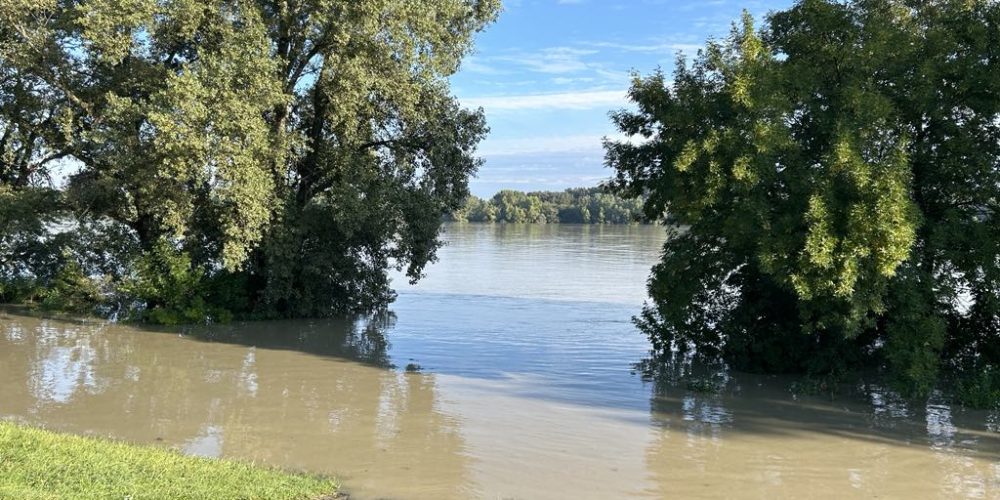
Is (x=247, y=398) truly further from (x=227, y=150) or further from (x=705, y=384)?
(x=705, y=384)

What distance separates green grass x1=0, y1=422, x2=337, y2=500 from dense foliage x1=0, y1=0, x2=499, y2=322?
34.6 feet

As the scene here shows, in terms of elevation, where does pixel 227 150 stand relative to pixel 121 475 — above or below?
above

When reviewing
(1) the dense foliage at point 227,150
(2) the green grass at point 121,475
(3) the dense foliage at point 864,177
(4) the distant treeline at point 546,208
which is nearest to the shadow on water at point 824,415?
(3) the dense foliage at point 864,177

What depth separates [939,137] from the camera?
13.5 meters

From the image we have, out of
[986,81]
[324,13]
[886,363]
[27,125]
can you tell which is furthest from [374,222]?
[986,81]

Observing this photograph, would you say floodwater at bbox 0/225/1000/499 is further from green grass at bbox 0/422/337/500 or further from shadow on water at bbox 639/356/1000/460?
green grass at bbox 0/422/337/500

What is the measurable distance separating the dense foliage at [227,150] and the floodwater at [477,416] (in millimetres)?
2242

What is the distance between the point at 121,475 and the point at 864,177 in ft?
36.0

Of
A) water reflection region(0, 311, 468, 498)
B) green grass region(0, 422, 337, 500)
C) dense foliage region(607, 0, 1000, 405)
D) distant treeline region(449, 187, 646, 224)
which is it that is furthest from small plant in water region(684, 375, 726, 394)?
distant treeline region(449, 187, 646, 224)

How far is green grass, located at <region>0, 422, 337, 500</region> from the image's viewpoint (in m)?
6.62

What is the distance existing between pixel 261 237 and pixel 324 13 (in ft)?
19.6

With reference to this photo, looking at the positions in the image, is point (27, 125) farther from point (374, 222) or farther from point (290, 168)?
point (374, 222)

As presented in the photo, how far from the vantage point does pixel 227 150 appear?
17938 millimetres

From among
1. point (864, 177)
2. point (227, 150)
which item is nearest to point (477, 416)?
point (864, 177)
